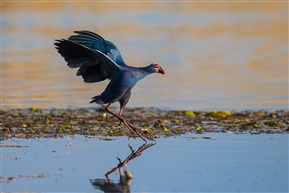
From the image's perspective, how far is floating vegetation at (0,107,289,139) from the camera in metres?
9.83

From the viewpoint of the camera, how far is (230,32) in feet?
92.5

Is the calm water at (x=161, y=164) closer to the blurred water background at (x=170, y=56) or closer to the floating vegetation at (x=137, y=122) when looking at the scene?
the floating vegetation at (x=137, y=122)

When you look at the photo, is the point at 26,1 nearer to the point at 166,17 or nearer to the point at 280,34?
the point at 166,17

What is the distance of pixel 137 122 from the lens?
10.6 metres

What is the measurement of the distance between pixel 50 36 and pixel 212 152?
18.6 meters

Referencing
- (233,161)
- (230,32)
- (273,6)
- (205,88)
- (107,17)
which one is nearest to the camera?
(233,161)

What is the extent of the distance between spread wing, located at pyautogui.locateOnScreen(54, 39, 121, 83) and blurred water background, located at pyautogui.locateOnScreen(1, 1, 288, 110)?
3.35 m

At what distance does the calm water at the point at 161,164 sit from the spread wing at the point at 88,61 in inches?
32.8

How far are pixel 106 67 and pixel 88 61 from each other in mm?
237

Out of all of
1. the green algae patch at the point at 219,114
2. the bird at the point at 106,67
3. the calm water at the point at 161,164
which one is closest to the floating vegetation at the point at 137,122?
the green algae patch at the point at 219,114

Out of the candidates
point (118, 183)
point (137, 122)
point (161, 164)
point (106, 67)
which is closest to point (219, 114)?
point (137, 122)

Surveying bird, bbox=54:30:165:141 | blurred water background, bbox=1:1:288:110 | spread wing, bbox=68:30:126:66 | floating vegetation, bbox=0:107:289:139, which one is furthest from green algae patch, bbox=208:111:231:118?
spread wing, bbox=68:30:126:66

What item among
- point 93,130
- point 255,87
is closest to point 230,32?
point 255,87

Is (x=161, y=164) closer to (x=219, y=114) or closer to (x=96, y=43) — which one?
(x=96, y=43)
